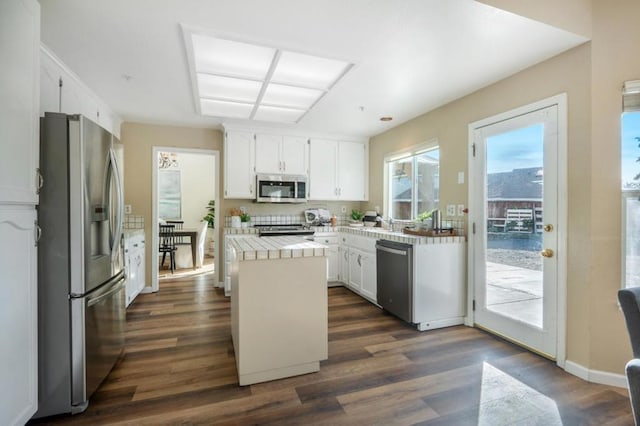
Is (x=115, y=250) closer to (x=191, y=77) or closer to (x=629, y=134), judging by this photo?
(x=191, y=77)

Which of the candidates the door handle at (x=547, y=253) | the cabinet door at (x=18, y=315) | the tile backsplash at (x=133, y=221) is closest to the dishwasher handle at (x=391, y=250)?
the door handle at (x=547, y=253)

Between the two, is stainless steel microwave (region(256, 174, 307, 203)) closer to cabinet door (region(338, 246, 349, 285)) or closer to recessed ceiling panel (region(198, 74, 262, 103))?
cabinet door (region(338, 246, 349, 285))

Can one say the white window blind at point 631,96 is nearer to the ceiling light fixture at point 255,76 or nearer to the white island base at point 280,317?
the ceiling light fixture at point 255,76

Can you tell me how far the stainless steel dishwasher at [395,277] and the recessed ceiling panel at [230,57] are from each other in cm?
216

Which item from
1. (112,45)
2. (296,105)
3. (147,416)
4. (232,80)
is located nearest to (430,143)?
(296,105)

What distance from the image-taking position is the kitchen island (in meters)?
2.00

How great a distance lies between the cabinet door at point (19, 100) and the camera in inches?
52.5

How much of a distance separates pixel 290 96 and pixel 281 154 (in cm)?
148

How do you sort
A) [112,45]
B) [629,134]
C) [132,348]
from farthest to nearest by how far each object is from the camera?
[132,348] < [112,45] < [629,134]

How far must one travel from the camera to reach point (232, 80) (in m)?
2.76

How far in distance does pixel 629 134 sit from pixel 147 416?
3567 millimetres

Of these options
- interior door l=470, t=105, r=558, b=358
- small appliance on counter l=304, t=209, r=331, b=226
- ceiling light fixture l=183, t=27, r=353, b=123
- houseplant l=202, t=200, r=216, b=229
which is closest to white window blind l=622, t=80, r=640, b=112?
interior door l=470, t=105, r=558, b=358

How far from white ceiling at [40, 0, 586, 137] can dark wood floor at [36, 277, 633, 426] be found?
6.63ft

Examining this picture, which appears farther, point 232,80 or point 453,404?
point 232,80
